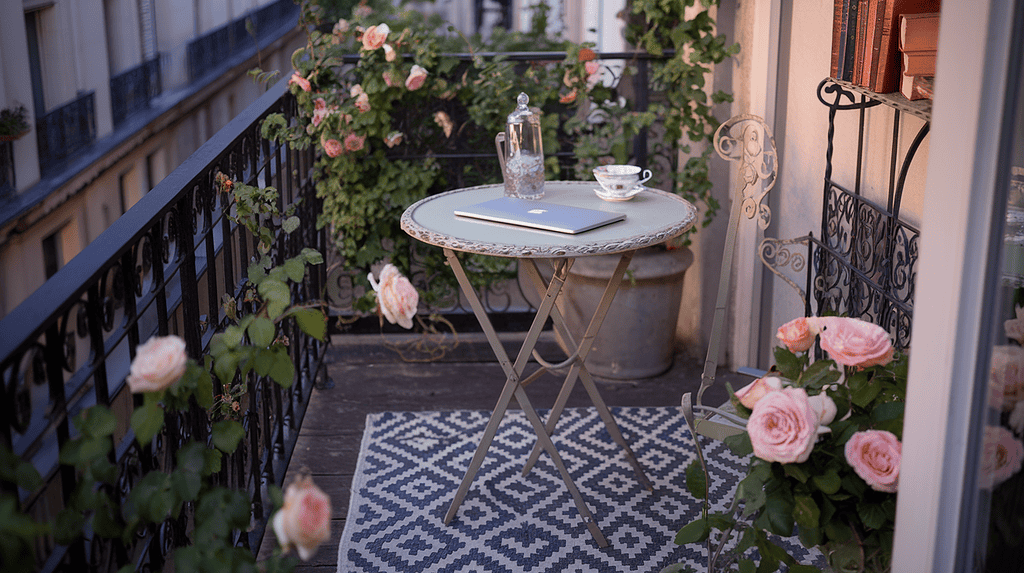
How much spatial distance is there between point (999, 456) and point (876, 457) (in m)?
0.23

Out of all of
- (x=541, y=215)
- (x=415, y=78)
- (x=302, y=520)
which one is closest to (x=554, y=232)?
(x=541, y=215)

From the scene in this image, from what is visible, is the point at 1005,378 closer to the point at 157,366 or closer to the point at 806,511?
the point at 806,511

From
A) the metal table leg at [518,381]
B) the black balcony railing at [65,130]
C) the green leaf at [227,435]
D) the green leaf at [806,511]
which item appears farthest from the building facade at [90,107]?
the green leaf at [806,511]

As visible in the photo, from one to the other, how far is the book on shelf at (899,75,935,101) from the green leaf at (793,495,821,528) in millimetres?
949

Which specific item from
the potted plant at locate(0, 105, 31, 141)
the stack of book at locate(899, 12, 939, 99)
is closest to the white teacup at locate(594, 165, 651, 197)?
the stack of book at locate(899, 12, 939, 99)

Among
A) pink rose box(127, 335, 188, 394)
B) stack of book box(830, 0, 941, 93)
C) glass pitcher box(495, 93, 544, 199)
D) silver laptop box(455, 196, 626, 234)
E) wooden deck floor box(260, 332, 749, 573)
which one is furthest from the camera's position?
wooden deck floor box(260, 332, 749, 573)

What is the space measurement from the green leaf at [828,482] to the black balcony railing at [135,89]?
25.7 feet

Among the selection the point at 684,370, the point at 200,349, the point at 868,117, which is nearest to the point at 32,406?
the point at 200,349

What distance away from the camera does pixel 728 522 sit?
1.54m

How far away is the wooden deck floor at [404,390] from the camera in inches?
114

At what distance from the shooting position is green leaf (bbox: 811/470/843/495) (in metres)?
1.34

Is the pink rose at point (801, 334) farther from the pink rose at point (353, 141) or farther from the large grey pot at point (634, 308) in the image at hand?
the pink rose at point (353, 141)

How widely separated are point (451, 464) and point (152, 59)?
798 cm

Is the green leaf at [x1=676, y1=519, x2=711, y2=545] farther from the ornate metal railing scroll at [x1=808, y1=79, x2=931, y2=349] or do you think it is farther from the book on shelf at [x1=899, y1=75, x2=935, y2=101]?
the book on shelf at [x1=899, y1=75, x2=935, y2=101]
